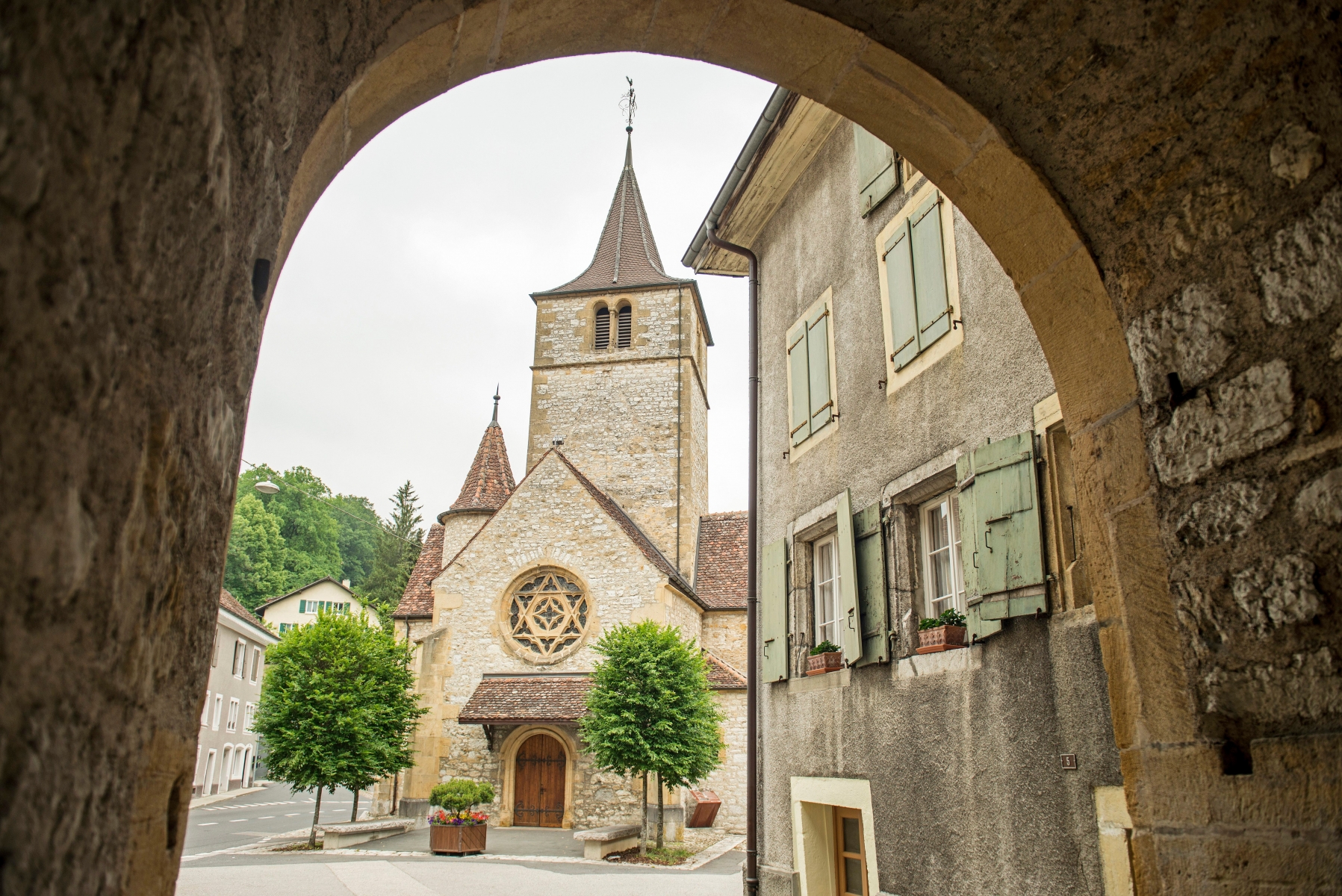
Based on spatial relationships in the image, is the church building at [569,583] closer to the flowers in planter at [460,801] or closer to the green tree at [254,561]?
the flowers in planter at [460,801]

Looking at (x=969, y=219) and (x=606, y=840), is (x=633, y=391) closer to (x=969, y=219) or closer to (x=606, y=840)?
(x=606, y=840)

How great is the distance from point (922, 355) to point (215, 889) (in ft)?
30.2

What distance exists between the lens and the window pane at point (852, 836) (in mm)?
7129

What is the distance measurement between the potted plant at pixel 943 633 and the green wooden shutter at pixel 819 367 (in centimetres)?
226

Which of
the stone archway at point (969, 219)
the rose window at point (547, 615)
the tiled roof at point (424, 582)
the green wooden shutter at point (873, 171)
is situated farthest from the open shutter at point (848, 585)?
the tiled roof at point (424, 582)

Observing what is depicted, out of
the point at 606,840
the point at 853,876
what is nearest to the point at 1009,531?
the point at 853,876

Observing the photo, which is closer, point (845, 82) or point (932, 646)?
point (845, 82)

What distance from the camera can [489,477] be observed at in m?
23.6

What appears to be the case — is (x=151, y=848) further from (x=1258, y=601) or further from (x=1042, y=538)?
(x=1042, y=538)

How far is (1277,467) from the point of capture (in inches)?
86.6

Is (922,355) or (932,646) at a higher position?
(922,355)

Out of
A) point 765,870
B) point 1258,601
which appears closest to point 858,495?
point 765,870

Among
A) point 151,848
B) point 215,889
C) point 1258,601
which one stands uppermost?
point 1258,601

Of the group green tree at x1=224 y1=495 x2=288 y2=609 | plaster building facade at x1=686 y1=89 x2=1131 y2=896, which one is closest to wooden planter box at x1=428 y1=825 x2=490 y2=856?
plaster building facade at x1=686 y1=89 x2=1131 y2=896
